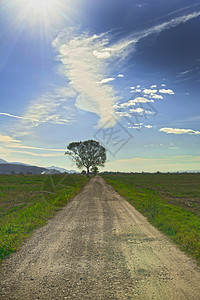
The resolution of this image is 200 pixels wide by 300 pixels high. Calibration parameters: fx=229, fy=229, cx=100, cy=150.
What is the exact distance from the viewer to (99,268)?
6.38 meters

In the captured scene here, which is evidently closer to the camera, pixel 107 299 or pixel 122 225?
pixel 107 299

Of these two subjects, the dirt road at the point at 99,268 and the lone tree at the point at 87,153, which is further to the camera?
the lone tree at the point at 87,153

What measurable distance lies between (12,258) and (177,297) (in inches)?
197

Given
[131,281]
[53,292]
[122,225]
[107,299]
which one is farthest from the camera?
[122,225]

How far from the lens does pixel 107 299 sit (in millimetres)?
4812

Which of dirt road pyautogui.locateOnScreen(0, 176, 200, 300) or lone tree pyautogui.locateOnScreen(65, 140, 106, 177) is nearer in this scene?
dirt road pyautogui.locateOnScreen(0, 176, 200, 300)

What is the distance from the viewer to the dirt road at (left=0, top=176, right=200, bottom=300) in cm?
514

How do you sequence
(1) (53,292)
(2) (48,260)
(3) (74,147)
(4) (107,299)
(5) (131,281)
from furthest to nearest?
(3) (74,147)
(2) (48,260)
(5) (131,281)
(1) (53,292)
(4) (107,299)

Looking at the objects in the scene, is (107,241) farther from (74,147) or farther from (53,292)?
(74,147)

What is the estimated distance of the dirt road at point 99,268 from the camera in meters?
5.14

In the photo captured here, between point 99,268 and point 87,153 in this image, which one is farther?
point 87,153

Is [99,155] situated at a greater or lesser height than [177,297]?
greater

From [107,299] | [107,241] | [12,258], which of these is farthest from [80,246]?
[107,299]

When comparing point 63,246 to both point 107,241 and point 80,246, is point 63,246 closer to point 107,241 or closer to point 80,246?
point 80,246
